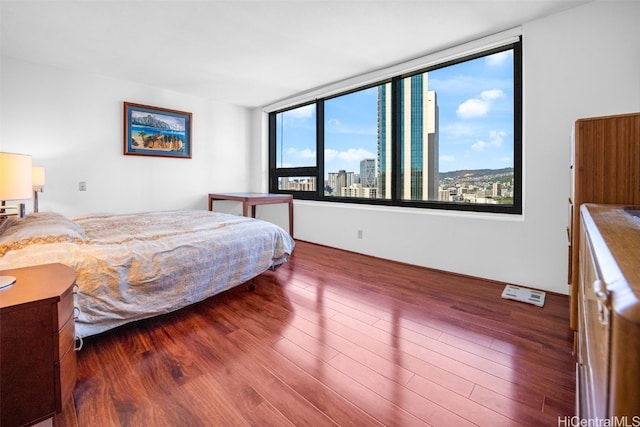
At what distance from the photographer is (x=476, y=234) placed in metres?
2.80

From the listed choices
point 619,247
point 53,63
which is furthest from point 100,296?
point 53,63

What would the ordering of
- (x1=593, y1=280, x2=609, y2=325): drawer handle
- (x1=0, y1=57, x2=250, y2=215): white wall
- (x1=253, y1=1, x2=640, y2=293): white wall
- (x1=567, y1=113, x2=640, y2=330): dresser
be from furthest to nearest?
(x1=0, y1=57, x2=250, y2=215): white wall < (x1=253, y1=1, x2=640, y2=293): white wall < (x1=567, y1=113, x2=640, y2=330): dresser < (x1=593, y1=280, x2=609, y2=325): drawer handle

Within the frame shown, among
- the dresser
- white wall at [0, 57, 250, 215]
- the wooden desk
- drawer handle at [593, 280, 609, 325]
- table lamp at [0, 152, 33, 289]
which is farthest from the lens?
the wooden desk

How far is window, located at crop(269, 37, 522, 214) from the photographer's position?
276 centimetres

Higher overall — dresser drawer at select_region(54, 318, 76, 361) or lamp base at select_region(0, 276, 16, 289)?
lamp base at select_region(0, 276, 16, 289)

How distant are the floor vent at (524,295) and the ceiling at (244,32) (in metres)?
2.27

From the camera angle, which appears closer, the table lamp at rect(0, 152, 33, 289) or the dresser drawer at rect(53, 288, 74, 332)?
the dresser drawer at rect(53, 288, 74, 332)

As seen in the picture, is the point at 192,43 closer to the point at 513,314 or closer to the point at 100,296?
the point at 100,296

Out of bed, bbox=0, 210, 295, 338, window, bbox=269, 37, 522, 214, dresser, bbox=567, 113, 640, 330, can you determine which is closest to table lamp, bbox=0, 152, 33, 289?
bed, bbox=0, 210, 295, 338

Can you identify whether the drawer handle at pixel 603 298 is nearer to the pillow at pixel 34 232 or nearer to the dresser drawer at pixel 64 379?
the dresser drawer at pixel 64 379

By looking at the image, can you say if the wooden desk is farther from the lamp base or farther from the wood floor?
the lamp base

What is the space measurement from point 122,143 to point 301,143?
99.9 inches

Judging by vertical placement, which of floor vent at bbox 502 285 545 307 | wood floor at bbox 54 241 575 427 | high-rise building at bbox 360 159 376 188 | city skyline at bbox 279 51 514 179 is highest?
city skyline at bbox 279 51 514 179

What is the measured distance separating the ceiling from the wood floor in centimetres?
230
